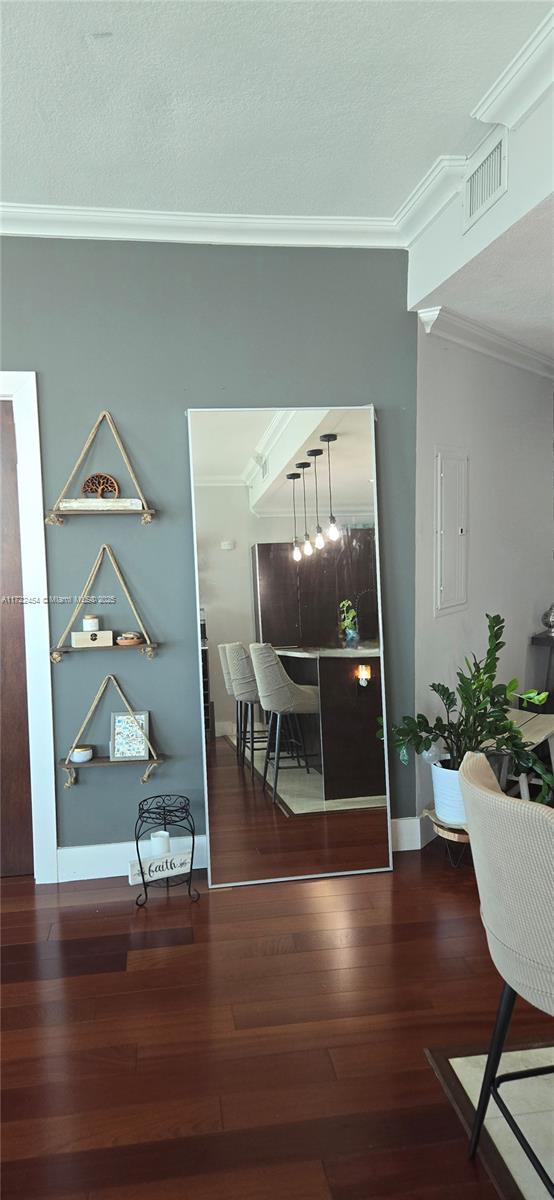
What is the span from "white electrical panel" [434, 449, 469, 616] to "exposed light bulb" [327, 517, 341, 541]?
559 mm

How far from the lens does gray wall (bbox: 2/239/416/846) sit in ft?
10.8

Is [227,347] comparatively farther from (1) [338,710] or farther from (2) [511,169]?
(1) [338,710]

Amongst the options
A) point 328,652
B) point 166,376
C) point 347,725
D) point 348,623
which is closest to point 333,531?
point 348,623

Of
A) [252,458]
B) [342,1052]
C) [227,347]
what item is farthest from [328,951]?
[227,347]

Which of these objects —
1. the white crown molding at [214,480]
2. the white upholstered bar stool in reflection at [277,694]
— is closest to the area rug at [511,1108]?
the white upholstered bar stool in reflection at [277,694]

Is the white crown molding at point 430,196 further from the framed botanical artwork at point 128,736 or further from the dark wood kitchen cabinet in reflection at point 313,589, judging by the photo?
the framed botanical artwork at point 128,736

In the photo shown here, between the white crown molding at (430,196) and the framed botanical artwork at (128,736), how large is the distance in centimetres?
223

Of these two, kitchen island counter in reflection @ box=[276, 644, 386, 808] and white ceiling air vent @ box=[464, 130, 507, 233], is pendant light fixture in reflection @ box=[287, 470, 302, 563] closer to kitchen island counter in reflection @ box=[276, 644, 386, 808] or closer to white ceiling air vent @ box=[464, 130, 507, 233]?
kitchen island counter in reflection @ box=[276, 644, 386, 808]

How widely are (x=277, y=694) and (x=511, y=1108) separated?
174 centimetres

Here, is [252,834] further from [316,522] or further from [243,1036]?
[316,522]

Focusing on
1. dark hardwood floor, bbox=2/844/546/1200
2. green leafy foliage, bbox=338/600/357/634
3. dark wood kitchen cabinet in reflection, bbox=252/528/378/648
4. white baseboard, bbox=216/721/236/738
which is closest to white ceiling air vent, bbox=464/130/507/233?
dark wood kitchen cabinet in reflection, bbox=252/528/378/648

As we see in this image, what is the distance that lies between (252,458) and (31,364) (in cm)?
94

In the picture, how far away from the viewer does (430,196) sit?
120 inches

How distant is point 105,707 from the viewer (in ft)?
11.2
